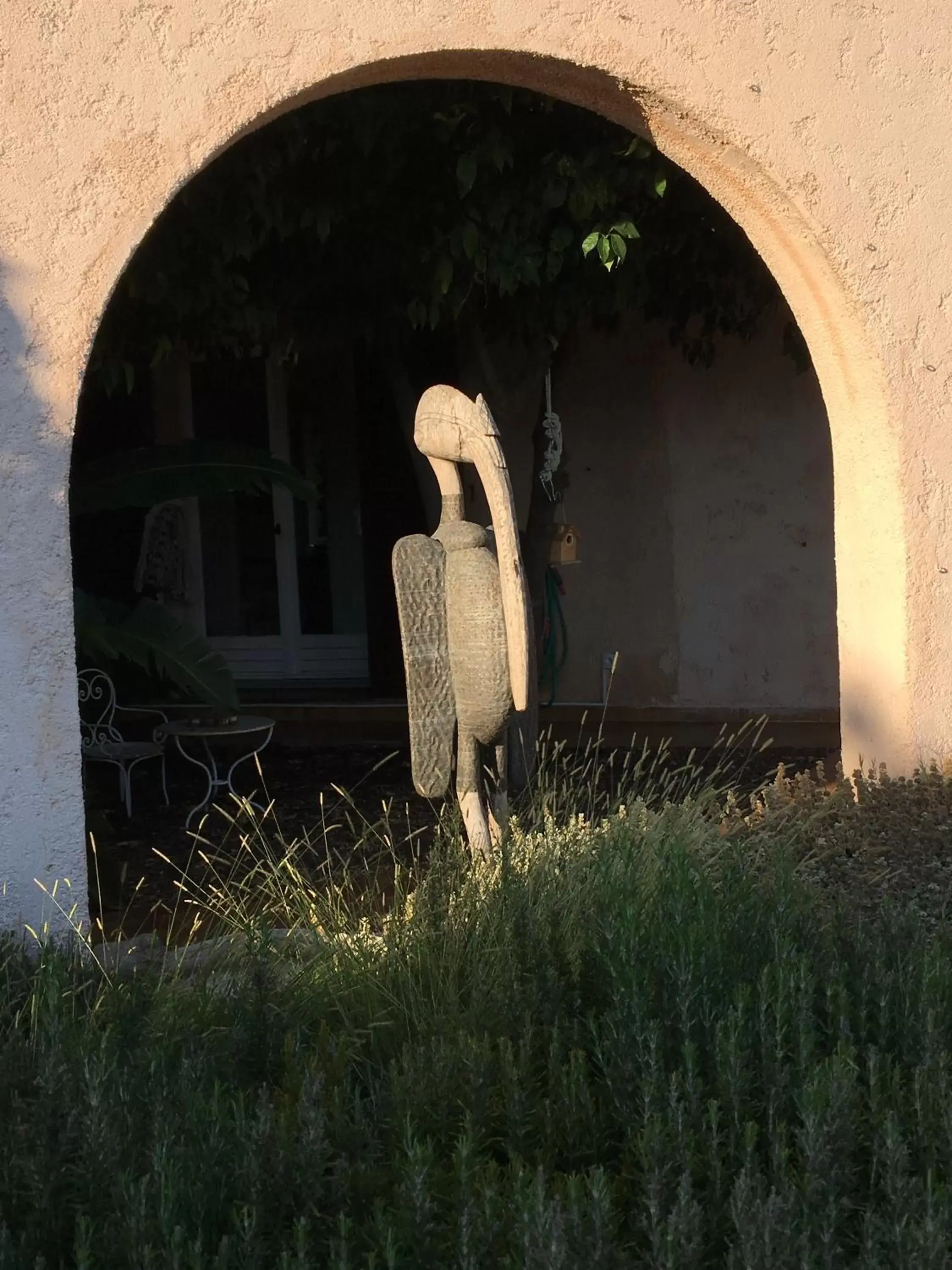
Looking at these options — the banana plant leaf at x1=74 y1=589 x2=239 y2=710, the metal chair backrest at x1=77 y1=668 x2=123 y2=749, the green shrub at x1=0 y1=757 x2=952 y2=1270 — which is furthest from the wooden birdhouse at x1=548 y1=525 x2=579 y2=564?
the green shrub at x1=0 y1=757 x2=952 y2=1270

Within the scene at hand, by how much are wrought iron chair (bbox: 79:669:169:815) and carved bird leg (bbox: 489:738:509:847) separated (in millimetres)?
3008

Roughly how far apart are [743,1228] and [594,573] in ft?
24.9

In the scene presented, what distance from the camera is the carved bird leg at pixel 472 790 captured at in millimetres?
4453

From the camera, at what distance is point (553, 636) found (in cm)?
970

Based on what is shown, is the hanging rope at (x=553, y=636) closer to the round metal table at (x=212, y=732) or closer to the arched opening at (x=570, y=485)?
the arched opening at (x=570, y=485)

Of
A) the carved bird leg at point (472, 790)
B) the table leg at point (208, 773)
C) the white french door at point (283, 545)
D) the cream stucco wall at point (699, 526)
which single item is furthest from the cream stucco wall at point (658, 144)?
the white french door at point (283, 545)

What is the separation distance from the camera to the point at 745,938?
12.0 ft

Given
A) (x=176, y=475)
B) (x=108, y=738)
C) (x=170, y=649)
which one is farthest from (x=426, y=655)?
(x=108, y=738)

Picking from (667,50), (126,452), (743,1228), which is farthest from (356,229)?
(743,1228)

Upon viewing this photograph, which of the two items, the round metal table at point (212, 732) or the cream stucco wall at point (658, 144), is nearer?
the cream stucco wall at point (658, 144)

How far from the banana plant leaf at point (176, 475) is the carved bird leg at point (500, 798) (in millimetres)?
2898

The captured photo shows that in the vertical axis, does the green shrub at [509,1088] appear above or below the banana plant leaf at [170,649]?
below

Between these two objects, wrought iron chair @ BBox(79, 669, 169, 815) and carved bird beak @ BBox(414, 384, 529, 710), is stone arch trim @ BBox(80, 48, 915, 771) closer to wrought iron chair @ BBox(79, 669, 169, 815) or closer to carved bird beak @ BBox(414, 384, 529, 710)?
carved bird beak @ BBox(414, 384, 529, 710)

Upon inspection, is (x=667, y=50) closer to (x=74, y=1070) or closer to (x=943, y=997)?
(x=943, y=997)
